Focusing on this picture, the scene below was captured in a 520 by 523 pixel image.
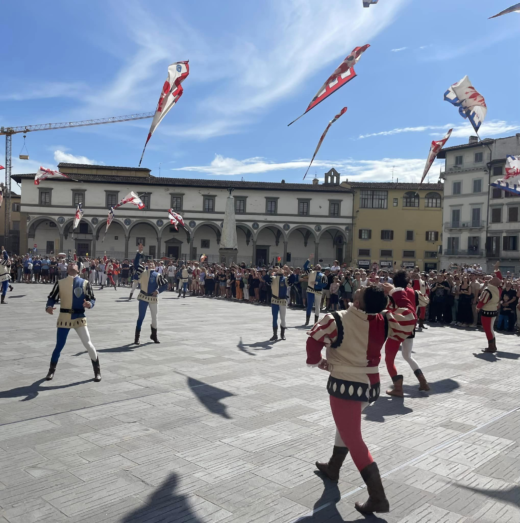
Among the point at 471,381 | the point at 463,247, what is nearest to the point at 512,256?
the point at 463,247

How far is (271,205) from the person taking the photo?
55.0 m

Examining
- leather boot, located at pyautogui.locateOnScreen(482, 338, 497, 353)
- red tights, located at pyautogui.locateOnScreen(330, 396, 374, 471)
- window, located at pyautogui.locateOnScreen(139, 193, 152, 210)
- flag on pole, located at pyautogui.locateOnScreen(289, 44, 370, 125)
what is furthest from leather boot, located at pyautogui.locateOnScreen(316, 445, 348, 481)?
window, located at pyautogui.locateOnScreen(139, 193, 152, 210)

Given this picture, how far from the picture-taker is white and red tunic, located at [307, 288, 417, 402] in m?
3.99

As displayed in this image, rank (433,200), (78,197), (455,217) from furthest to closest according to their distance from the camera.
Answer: (433,200) → (455,217) → (78,197)

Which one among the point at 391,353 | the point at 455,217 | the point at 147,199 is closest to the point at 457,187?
the point at 455,217

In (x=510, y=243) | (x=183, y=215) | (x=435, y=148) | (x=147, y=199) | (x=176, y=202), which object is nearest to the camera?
(x=435, y=148)

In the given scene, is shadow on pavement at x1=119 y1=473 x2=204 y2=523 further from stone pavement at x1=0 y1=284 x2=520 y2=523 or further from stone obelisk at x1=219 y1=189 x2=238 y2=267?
stone obelisk at x1=219 y1=189 x2=238 y2=267

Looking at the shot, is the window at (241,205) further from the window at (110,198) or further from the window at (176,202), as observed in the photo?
the window at (110,198)

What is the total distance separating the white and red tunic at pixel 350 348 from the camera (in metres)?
3.99

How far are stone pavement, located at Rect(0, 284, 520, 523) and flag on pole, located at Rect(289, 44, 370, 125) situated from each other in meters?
5.97

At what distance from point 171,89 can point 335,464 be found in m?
9.96

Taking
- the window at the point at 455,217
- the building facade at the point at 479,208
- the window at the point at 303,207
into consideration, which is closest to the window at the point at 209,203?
the window at the point at 303,207

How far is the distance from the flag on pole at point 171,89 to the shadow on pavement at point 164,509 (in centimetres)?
914

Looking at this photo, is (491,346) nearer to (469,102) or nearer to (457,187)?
(469,102)
